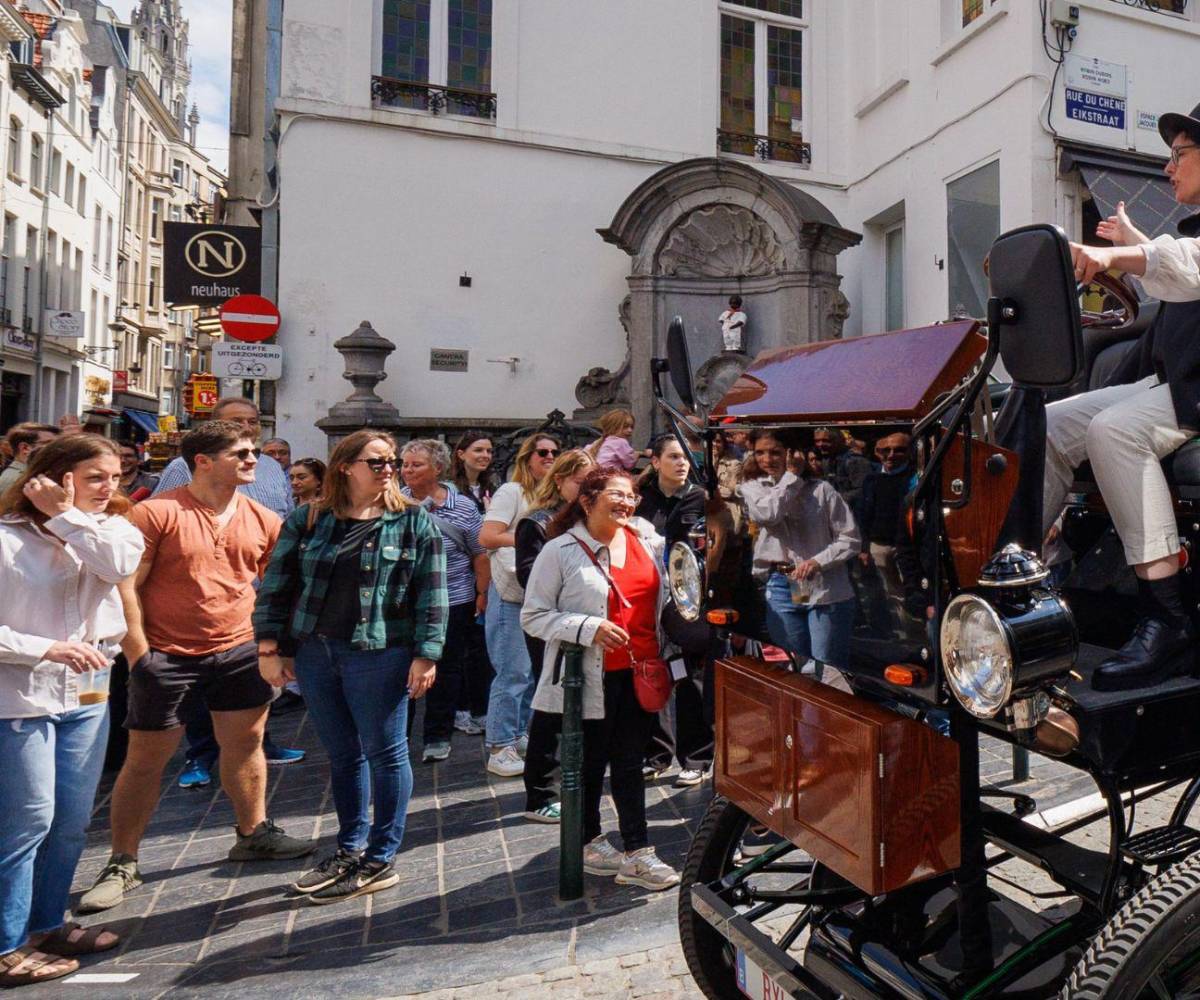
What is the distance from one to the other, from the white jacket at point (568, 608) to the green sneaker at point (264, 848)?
1.29m

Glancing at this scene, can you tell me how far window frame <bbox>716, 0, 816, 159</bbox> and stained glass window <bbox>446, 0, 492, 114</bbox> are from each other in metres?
3.56

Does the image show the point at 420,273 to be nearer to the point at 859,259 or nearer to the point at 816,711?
the point at 859,259

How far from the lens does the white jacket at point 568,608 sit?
13.1ft

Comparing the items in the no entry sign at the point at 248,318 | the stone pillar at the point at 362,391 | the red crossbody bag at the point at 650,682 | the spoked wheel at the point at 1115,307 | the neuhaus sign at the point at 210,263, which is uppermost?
the neuhaus sign at the point at 210,263

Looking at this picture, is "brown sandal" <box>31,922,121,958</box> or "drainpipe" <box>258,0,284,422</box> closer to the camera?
"brown sandal" <box>31,922,121,958</box>

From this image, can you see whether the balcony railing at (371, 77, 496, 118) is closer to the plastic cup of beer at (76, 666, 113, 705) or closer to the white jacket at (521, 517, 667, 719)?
the white jacket at (521, 517, 667, 719)

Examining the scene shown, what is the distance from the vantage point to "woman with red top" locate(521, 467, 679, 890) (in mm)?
4012

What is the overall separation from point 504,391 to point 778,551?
11.7 metres

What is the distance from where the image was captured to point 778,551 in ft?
8.54

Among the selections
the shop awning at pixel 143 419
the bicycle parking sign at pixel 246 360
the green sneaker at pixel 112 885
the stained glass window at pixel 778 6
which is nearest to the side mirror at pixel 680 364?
the green sneaker at pixel 112 885

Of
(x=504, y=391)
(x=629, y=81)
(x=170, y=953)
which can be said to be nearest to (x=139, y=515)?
(x=170, y=953)

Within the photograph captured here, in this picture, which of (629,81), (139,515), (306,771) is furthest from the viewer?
(629,81)

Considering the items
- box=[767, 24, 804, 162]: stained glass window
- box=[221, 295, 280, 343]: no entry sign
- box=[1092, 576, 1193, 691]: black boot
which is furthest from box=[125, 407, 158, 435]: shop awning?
box=[1092, 576, 1193, 691]: black boot

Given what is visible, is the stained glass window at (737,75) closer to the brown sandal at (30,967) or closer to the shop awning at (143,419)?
the brown sandal at (30,967)
